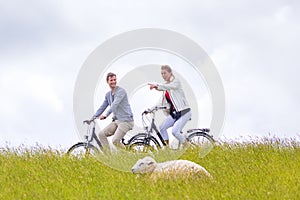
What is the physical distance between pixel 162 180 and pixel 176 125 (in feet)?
13.7

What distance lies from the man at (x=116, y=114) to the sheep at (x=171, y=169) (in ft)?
9.78

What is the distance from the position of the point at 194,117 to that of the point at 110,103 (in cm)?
222

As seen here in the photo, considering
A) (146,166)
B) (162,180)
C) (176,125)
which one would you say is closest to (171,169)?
(162,180)

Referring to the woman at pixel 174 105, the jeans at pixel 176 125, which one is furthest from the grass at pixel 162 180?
the woman at pixel 174 105

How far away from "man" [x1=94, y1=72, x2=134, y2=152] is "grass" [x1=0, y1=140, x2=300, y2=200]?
890 mm

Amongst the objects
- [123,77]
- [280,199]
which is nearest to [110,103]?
[123,77]

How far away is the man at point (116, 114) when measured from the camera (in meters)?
14.9

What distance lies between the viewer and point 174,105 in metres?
15.6

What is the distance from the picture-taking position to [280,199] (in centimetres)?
1032

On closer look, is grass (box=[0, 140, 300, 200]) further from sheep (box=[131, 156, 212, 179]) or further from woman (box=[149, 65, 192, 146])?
woman (box=[149, 65, 192, 146])

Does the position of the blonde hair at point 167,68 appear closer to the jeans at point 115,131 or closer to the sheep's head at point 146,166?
the jeans at point 115,131

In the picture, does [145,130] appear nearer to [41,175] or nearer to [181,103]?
[181,103]

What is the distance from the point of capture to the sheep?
38.6 ft

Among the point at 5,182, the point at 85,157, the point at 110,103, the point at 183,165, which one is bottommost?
the point at 183,165
